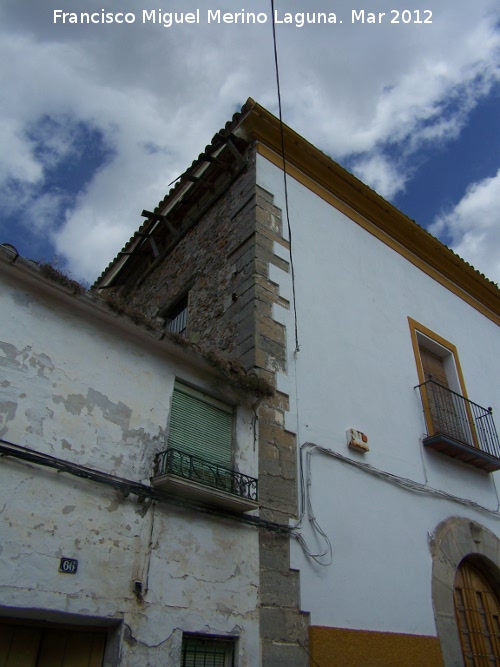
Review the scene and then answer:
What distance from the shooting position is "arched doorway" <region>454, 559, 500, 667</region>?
607cm

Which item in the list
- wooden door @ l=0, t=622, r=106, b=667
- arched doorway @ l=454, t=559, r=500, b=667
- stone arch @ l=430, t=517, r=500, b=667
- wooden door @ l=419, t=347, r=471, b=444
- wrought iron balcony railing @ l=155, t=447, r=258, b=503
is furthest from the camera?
wooden door @ l=419, t=347, r=471, b=444

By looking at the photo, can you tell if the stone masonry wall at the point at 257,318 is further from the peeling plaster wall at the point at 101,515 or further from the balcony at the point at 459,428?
the balcony at the point at 459,428

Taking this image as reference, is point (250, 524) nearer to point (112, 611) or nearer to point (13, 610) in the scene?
point (112, 611)

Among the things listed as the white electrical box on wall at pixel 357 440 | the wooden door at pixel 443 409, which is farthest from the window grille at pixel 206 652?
the wooden door at pixel 443 409

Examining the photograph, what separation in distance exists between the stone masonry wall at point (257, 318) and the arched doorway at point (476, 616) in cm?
245

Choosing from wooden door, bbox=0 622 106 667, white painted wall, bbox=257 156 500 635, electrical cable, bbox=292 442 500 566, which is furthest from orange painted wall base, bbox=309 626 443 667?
wooden door, bbox=0 622 106 667

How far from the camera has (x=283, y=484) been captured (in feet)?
17.5

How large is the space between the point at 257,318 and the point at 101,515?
282cm

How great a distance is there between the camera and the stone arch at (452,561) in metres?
5.82

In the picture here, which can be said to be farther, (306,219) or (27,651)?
(306,219)

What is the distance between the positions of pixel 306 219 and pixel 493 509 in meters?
4.64

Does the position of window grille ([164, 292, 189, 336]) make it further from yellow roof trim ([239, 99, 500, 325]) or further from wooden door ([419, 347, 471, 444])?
wooden door ([419, 347, 471, 444])

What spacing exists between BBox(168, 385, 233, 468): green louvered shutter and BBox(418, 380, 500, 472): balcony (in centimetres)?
303

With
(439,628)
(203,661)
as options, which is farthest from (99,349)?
(439,628)
